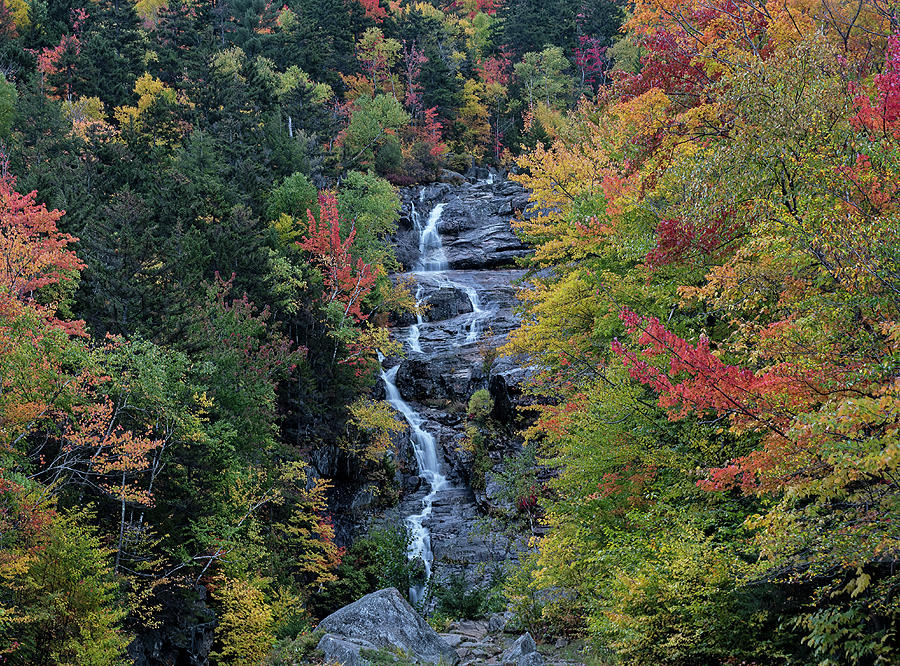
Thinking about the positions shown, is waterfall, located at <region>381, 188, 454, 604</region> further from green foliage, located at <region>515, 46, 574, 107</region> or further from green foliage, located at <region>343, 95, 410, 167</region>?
green foliage, located at <region>515, 46, 574, 107</region>

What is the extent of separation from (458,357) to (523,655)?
74.8ft

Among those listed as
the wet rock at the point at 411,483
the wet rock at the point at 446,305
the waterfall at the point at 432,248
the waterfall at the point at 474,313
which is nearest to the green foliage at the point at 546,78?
the waterfall at the point at 432,248

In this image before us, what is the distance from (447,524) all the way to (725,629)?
18124 mm

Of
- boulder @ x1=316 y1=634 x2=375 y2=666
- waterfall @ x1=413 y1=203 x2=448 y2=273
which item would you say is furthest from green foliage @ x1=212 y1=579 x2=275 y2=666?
waterfall @ x1=413 y1=203 x2=448 y2=273

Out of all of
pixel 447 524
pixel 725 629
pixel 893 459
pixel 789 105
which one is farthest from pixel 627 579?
pixel 447 524

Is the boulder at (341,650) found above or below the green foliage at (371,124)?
below

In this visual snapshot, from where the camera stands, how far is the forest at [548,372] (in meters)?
6.58

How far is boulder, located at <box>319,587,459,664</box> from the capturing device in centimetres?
1289

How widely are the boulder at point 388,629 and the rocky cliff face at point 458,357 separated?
7415mm

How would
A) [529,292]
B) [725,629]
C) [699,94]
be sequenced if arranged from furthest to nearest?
[529,292] → [699,94] → [725,629]

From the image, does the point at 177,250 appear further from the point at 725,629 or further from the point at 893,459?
the point at 893,459

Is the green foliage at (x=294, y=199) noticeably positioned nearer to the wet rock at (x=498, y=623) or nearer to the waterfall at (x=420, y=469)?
the waterfall at (x=420, y=469)

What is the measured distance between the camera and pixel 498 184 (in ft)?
173

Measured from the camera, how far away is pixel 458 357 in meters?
33.2
